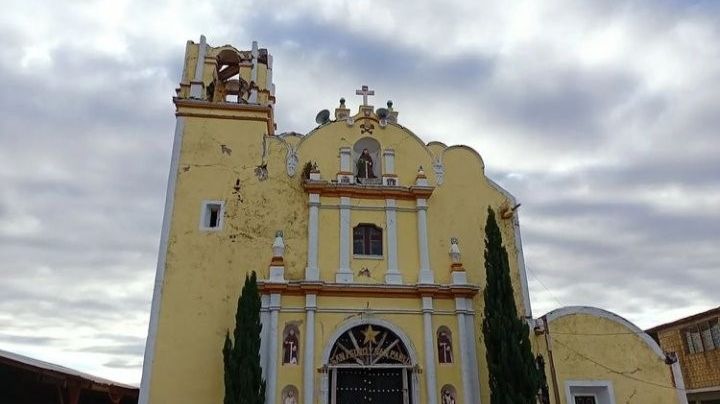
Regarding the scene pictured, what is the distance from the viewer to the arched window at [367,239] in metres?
14.7

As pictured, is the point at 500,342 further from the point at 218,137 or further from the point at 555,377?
the point at 218,137

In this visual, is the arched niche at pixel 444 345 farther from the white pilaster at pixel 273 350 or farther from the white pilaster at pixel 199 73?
the white pilaster at pixel 199 73

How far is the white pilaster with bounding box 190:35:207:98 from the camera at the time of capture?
52.2ft

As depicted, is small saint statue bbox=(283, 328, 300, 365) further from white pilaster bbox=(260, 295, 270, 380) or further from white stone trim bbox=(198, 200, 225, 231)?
white stone trim bbox=(198, 200, 225, 231)

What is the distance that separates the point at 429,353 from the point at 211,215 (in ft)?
21.7

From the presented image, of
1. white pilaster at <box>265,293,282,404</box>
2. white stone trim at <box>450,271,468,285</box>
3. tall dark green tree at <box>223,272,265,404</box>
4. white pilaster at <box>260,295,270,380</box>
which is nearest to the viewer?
tall dark green tree at <box>223,272,265,404</box>

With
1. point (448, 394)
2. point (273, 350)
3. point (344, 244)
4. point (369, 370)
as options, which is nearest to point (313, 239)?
point (344, 244)

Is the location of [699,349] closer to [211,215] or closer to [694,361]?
[694,361]

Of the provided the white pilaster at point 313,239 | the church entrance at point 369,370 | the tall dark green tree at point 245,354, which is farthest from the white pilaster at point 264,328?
the church entrance at point 369,370

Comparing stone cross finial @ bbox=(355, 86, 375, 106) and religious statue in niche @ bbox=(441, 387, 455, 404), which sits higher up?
stone cross finial @ bbox=(355, 86, 375, 106)

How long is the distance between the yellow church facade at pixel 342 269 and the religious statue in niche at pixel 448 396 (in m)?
0.03

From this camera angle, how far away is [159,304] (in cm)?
1335

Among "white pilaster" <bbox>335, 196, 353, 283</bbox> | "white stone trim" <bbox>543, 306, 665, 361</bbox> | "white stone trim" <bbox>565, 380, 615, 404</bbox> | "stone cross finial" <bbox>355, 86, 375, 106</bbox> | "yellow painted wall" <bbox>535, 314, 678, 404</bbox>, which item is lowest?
"white stone trim" <bbox>565, 380, 615, 404</bbox>

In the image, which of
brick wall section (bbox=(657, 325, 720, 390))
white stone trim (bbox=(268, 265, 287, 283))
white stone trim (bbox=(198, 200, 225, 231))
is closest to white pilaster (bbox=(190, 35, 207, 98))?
white stone trim (bbox=(198, 200, 225, 231))
